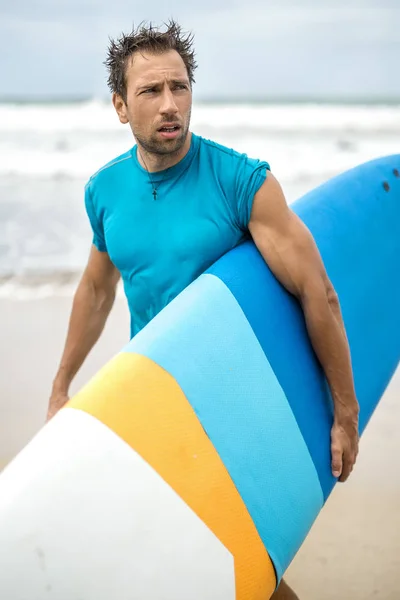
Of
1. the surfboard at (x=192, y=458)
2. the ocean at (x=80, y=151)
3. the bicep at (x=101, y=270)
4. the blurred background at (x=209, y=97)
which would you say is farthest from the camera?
the blurred background at (x=209, y=97)

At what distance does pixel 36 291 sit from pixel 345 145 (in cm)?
771

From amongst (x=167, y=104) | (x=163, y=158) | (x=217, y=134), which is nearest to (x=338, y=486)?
(x=163, y=158)

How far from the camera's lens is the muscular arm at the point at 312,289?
201cm

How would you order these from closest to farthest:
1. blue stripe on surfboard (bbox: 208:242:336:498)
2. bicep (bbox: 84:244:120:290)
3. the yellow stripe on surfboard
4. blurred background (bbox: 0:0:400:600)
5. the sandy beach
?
the yellow stripe on surfboard → blue stripe on surfboard (bbox: 208:242:336:498) → bicep (bbox: 84:244:120:290) → the sandy beach → blurred background (bbox: 0:0:400:600)

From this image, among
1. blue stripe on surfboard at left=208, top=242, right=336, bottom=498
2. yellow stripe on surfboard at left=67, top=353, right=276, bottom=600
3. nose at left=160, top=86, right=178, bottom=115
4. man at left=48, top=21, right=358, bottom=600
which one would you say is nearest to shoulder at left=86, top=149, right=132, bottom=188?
man at left=48, top=21, right=358, bottom=600

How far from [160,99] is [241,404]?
0.75 meters

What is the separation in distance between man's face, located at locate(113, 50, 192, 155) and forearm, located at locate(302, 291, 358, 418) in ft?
1.70

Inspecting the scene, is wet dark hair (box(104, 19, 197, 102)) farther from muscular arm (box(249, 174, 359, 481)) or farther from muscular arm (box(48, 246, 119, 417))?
muscular arm (box(48, 246, 119, 417))

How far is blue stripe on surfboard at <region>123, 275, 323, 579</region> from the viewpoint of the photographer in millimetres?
1860

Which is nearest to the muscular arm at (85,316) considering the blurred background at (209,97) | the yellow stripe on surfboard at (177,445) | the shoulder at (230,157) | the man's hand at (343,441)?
the shoulder at (230,157)

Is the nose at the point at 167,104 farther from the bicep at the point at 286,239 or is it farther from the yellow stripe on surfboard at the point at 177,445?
the yellow stripe on surfboard at the point at 177,445

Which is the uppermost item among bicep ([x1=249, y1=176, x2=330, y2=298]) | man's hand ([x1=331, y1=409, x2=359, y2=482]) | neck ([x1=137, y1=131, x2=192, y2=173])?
neck ([x1=137, y1=131, x2=192, y2=173])

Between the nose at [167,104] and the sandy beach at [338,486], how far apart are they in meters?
1.51

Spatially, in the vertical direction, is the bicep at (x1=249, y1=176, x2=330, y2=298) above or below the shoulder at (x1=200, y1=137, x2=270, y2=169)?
below
